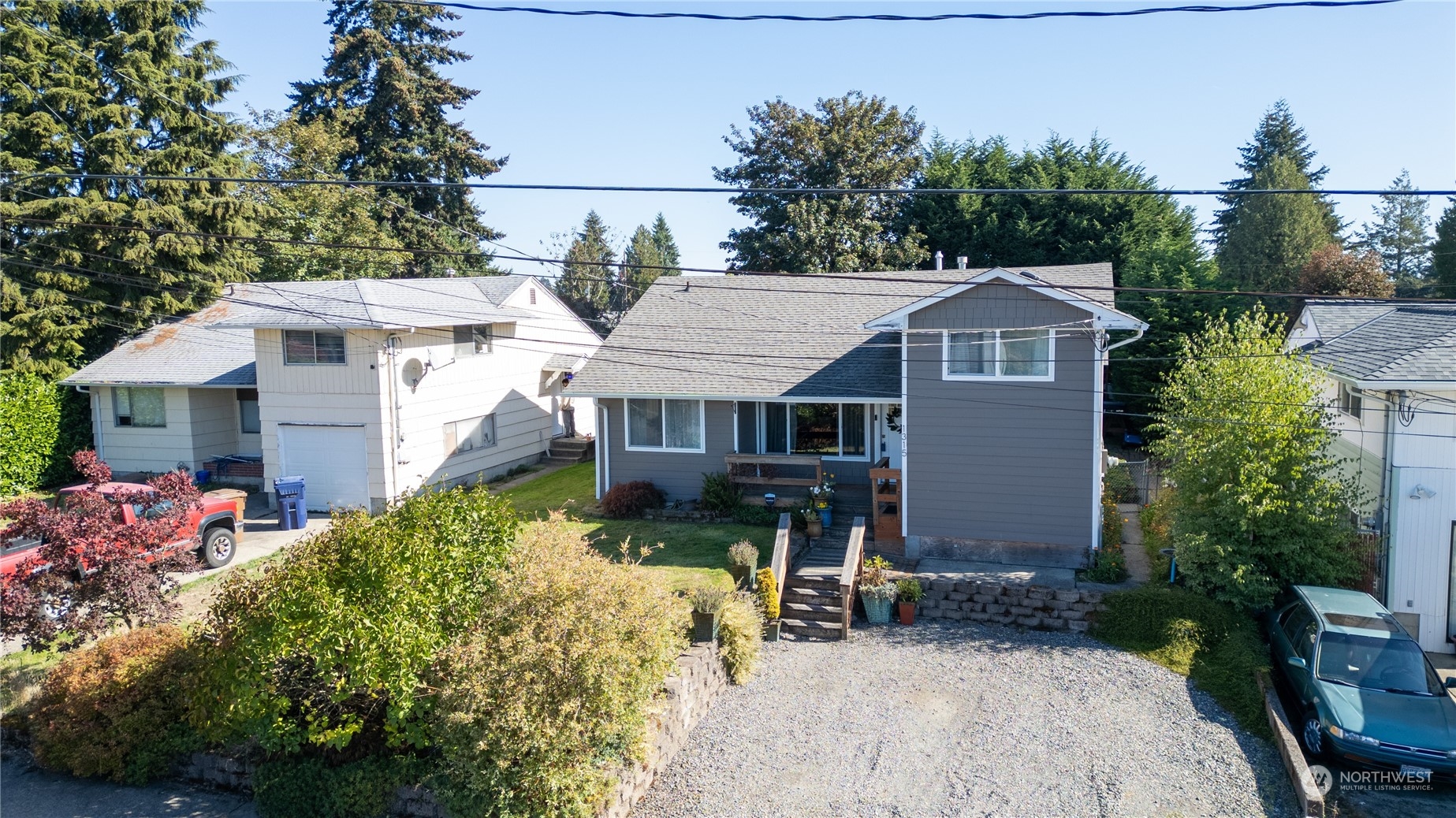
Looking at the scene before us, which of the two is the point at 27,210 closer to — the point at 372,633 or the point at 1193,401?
the point at 372,633

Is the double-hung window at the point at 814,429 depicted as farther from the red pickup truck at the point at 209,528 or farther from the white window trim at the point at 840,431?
the red pickup truck at the point at 209,528

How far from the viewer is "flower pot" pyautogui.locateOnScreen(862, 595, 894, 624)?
1465 cm

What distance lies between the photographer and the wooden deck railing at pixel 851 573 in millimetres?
14141

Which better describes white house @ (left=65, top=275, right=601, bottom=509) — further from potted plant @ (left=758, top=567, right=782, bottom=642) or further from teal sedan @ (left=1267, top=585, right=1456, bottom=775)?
teal sedan @ (left=1267, top=585, right=1456, bottom=775)

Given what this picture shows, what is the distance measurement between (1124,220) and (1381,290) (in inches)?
403

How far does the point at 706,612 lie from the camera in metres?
12.2

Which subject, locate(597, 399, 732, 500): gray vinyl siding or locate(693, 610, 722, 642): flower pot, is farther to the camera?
locate(597, 399, 732, 500): gray vinyl siding

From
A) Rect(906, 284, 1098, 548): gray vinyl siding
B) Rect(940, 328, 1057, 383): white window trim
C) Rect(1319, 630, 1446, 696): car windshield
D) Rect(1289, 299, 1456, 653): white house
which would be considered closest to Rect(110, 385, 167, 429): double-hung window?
Rect(906, 284, 1098, 548): gray vinyl siding

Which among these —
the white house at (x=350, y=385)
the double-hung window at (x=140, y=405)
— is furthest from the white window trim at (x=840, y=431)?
the double-hung window at (x=140, y=405)

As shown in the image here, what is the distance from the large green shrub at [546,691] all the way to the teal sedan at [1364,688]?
811 centimetres

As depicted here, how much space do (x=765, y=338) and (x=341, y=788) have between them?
14.0 meters

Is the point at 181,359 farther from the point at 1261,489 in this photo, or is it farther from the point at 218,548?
the point at 1261,489

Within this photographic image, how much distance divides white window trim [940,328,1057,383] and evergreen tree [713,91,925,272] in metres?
18.0

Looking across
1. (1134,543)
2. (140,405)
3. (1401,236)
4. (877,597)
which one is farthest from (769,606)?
(1401,236)
